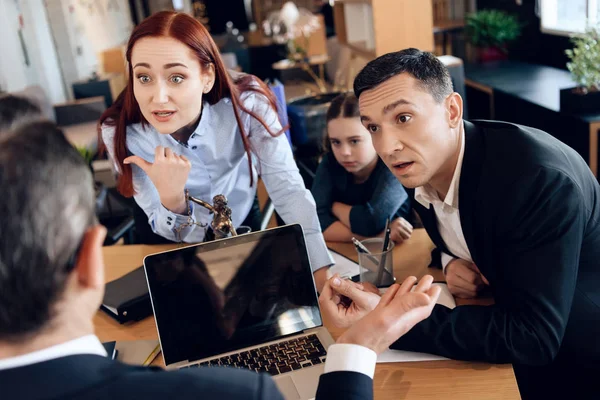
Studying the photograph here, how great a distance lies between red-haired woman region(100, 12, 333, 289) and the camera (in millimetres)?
1451

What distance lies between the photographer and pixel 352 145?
6.55 ft

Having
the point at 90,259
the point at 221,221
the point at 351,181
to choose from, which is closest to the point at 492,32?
the point at 351,181

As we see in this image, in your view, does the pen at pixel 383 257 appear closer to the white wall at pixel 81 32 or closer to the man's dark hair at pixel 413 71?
the man's dark hair at pixel 413 71

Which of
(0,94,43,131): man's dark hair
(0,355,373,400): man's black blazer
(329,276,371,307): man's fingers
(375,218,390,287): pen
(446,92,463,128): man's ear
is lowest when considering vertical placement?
(375,218,390,287): pen

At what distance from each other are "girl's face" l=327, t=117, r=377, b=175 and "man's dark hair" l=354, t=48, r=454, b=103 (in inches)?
27.7

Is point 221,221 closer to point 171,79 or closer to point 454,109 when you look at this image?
point 171,79

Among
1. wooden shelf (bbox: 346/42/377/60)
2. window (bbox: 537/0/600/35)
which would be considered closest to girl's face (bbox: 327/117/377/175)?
wooden shelf (bbox: 346/42/377/60)

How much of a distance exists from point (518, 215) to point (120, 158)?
1.03m

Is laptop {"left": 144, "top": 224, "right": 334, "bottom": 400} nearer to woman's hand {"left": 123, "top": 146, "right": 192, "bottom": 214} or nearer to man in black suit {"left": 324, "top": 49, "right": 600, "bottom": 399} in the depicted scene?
man in black suit {"left": 324, "top": 49, "right": 600, "bottom": 399}

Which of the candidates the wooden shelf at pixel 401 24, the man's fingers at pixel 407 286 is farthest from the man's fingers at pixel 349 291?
the wooden shelf at pixel 401 24

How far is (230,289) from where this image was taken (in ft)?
3.76

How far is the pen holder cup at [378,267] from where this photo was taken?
134 cm

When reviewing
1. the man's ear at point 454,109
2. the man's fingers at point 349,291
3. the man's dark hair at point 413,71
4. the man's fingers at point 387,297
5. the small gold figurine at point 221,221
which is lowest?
→ the man's fingers at point 349,291

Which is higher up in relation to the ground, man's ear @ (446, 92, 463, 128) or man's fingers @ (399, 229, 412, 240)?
man's ear @ (446, 92, 463, 128)
